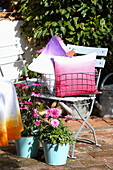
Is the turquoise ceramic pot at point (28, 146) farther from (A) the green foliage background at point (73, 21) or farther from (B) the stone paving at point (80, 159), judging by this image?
(A) the green foliage background at point (73, 21)

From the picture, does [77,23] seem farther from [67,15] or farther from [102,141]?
[102,141]

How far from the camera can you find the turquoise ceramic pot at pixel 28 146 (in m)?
3.05

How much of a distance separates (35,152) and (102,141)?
0.87 meters

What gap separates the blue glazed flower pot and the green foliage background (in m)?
2.26

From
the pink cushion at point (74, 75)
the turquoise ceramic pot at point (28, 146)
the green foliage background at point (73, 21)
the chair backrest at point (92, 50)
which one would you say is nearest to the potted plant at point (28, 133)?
the turquoise ceramic pot at point (28, 146)

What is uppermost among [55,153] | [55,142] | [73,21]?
[73,21]

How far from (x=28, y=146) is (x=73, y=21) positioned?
2479 mm

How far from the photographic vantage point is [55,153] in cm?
288

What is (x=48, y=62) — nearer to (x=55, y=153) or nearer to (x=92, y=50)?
(x=92, y=50)

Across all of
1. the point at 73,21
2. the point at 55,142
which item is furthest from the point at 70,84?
the point at 73,21

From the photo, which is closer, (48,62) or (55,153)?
(55,153)

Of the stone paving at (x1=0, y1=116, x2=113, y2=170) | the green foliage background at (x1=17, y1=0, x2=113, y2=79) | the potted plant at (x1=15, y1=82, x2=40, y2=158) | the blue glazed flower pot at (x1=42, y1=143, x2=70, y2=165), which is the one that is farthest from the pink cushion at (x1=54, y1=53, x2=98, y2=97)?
the green foliage background at (x1=17, y1=0, x2=113, y2=79)

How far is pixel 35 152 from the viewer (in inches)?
122

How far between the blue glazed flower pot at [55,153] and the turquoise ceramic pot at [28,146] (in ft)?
0.63
